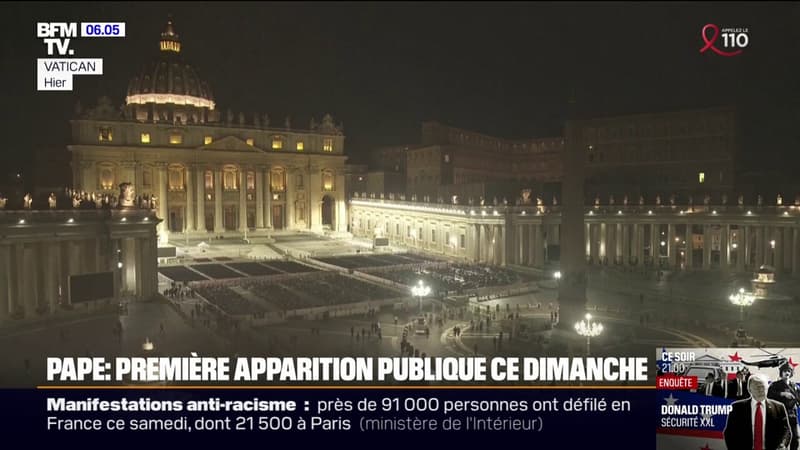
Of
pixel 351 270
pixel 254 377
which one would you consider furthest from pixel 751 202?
pixel 254 377

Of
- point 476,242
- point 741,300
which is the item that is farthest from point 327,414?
point 476,242

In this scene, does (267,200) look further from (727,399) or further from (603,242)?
(727,399)

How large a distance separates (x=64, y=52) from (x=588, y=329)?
70.5 ft

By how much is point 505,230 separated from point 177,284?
2613 cm

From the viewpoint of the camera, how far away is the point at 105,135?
214ft

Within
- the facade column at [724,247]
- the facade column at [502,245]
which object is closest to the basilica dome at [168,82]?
the facade column at [502,245]

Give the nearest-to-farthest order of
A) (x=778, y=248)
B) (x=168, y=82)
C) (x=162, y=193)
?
(x=778, y=248) → (x=162, y=193) → (x=168, y=82)

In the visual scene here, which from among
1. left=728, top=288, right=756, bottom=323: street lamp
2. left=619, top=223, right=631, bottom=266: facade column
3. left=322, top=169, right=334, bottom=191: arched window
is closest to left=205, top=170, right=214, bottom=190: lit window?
left=322, top=169, right=334, bottom=191: arched window

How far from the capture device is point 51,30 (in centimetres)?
2167

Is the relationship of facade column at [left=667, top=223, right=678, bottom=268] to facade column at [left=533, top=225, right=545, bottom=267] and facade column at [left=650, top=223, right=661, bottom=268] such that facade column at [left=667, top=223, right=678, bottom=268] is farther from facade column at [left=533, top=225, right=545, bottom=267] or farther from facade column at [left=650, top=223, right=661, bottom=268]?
facade column at [left=533, top=225, right=545, bottom=267]

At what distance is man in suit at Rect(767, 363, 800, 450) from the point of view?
1683 centimetres

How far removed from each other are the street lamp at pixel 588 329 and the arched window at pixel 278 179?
180 ft

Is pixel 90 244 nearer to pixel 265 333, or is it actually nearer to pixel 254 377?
pixel 265 333

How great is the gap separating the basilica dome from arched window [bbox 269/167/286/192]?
15960 millimetres
